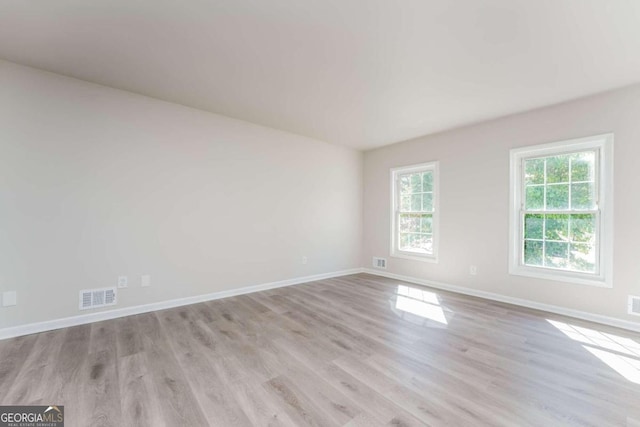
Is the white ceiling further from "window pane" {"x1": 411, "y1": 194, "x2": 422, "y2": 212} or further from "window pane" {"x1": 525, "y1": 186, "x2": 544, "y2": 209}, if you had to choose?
"window pane" {"x1": 411, "y1": 194, "x2": 422, "y2": 212}

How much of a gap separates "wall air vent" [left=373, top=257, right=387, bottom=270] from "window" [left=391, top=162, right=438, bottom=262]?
250mm

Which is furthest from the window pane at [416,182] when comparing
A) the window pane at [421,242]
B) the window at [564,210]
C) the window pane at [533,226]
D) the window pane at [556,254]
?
the window pane at [556,254]

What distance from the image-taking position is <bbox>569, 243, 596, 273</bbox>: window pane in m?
3.14

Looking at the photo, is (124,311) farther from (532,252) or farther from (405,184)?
(532,252)

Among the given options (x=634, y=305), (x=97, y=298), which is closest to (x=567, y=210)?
(x=634, y=305)

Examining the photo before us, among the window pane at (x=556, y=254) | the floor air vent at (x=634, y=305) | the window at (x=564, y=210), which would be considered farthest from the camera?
the window pane at (x=556, y=254)

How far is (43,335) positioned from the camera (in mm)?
2568

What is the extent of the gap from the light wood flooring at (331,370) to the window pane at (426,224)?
168 centimetres

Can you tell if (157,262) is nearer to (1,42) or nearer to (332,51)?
(1,42)

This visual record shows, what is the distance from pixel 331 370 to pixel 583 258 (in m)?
3.30

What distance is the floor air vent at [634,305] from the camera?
280 centimetres

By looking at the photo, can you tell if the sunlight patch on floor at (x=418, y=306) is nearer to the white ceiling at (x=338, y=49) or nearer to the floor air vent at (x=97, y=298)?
the white ceiling at (x=338, y=49)

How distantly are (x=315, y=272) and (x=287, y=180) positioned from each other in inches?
68.0

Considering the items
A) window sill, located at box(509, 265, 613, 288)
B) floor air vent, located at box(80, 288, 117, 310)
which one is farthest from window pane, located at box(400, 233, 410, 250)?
floor air vent, located at box(80, 288, 117, 310)
